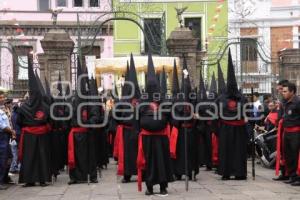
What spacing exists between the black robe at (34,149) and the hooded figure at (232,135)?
3.60 meters

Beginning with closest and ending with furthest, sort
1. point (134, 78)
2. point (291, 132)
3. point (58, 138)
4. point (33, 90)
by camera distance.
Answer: point (134, 78)
point (291, 132)
point (33, 90)
point (58, 138)

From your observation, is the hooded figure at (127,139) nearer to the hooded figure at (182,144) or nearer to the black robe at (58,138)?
the hooded figure at (182,144)

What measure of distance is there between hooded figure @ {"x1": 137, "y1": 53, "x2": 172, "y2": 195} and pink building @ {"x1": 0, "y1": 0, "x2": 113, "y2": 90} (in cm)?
1869

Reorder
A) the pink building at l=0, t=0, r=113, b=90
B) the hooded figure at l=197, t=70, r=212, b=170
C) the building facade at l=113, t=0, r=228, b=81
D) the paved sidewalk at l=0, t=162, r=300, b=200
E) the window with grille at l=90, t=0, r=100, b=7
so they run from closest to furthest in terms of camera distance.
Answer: the paved sidewalk at l=0, t=162, r=300, b=200
the hooded figure at l=197, t=70, r=212, b=170
the pink building at l=0, t=0, r=113, b=90
the building facade at l=113, t=0, r=228, b=81
the window with grille at l=90, t=0, r=100, b=7

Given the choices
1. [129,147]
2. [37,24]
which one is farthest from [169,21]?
[129,147]

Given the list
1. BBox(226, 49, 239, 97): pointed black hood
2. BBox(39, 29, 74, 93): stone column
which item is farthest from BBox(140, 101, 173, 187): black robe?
BBox(39, 29, 74, 93): stone column

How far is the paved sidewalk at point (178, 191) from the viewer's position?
36.2 ft

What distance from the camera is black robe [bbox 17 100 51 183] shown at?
13.0m

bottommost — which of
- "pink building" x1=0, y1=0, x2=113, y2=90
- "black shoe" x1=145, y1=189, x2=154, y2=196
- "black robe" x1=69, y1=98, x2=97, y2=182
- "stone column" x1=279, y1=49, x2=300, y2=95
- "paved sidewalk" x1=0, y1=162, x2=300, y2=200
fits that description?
"paved sidewalk" x1=0, y1=162, x2=300, y2=200

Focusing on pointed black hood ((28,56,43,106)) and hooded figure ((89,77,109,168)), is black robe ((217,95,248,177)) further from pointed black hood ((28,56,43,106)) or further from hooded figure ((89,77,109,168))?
pointed black hood ((28,56,43,106))

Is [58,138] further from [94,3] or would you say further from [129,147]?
[94,3]

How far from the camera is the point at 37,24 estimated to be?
3384 cm

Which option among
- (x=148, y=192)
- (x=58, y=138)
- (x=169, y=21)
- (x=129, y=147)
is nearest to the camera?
(x=148, y=192)

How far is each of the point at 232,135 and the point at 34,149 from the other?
404 cm
